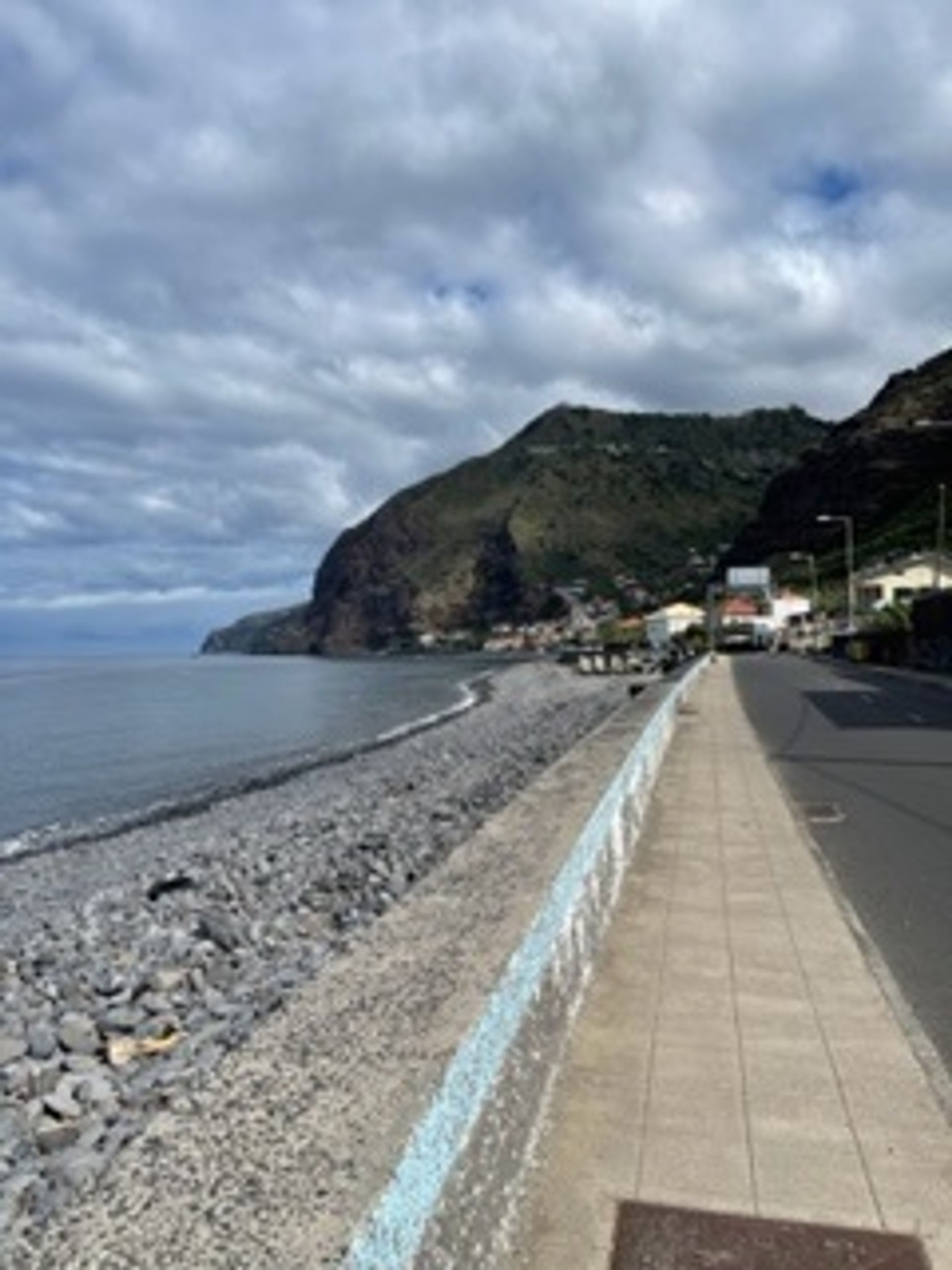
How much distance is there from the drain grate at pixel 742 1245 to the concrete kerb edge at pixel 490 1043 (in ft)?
2.13

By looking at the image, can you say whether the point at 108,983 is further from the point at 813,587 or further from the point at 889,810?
the point at 813,587

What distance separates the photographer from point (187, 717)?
60312mm

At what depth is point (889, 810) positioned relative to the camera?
13219 millimetres

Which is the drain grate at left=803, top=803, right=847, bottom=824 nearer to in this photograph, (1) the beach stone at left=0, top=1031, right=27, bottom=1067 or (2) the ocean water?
(1) the beach stone at left=0, top=1031, right=27, bottom=1067

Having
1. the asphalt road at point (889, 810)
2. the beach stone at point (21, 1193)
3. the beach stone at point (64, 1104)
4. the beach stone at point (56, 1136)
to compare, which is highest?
the asphalt road at point (889, 810)

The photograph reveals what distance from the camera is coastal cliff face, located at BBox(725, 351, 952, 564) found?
430 ft

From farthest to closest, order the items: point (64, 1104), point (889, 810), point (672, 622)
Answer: point (672, 622)
point (889, 810)
point (64, 1104)

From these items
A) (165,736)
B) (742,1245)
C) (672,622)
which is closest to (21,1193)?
(742,1245)

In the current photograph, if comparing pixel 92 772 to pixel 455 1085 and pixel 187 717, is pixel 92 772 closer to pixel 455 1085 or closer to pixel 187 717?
pixel 187 717

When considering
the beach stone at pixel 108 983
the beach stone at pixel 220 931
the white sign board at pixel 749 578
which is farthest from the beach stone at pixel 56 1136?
the white sign board at pixel 749 578

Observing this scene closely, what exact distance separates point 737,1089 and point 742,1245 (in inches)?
51.2

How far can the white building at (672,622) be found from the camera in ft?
365

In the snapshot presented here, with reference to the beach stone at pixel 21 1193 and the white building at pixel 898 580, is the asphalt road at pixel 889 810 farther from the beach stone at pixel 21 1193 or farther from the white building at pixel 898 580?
the white building at pixel 898 580

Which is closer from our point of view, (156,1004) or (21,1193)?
(21,1193)
